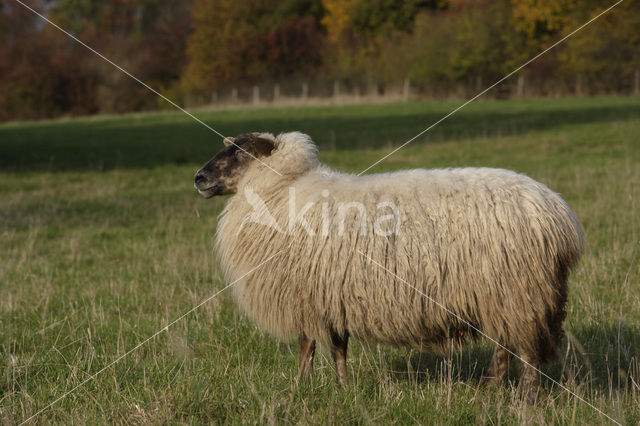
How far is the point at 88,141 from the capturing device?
23.5 meters

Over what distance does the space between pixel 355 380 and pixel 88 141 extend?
21.3m

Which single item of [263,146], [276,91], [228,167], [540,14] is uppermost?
[540,14]

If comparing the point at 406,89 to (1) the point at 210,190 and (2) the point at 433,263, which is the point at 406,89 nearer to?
(1) the point at 210,190

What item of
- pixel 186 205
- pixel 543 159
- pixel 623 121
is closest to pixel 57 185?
pixel 186 205

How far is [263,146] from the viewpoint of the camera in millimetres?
4832

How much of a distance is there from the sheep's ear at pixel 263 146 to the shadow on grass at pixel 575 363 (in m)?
1.76

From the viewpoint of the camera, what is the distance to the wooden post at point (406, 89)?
4075 centimetres

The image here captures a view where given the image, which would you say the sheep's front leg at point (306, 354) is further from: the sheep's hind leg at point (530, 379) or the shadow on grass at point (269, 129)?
the shadow on grass at point (269, 129)

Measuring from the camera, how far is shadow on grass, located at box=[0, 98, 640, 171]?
19.1 m

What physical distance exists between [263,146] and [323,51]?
49.3m

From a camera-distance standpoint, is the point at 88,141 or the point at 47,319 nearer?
the point at 47,319

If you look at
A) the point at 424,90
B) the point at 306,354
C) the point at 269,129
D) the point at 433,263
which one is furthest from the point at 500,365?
the point at 424,90

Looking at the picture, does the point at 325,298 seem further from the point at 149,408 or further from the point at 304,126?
the point at 304,126

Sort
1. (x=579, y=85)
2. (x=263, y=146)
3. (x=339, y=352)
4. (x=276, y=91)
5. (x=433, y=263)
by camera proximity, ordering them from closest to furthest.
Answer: (x=433, y=263) < (x=339, y=352) < (x=263, y=146) < (x=579, y=85) < (x=276, y=91)
